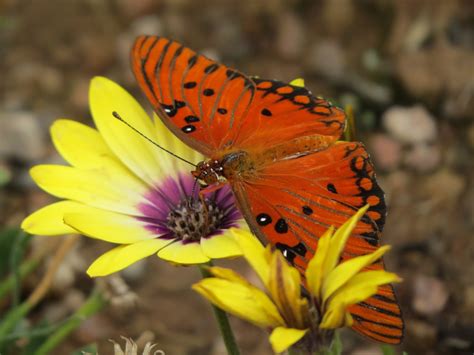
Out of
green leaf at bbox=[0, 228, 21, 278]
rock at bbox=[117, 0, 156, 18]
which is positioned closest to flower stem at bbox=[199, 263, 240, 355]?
green leaf at bbox=[0, 228, 21, 278]

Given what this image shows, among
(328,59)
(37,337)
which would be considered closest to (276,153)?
(37,337)

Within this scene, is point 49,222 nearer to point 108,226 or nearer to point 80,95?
point 108,226

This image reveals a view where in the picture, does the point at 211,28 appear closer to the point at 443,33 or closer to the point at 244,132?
the point at 443,33

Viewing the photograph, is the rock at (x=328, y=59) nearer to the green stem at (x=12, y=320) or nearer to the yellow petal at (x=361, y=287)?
the green stem at (x=12, y=320)

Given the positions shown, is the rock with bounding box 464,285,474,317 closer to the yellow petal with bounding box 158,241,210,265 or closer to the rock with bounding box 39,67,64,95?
the yellow petal with bounding box 158,241,210,265

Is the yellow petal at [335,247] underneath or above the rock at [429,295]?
above

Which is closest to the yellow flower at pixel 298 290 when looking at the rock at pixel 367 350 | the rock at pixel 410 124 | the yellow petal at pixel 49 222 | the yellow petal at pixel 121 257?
the yellow petal at pixel 121 257
